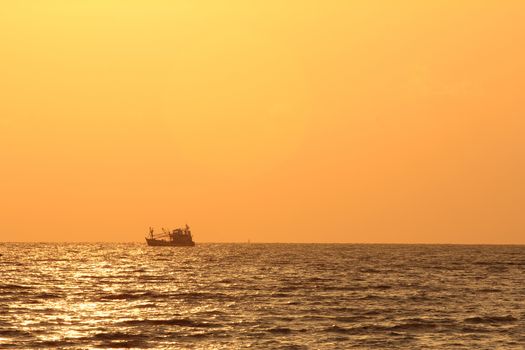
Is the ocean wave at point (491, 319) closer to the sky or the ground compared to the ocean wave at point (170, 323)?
closer to the ground

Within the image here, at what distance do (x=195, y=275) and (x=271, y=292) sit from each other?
3564 cm

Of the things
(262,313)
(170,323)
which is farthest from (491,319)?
(170,323)

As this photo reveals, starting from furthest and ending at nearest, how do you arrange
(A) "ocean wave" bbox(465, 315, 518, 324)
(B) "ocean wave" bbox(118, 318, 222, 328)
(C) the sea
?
1. (A) "ocean wave" bbox(465, 315, 518, 324)
2. (B) "ocean wave" bbox(118, 318, 222, 328)
3. (C) the sea

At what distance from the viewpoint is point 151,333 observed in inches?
2218

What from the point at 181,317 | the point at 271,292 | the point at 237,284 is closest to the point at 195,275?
the point at 237,284

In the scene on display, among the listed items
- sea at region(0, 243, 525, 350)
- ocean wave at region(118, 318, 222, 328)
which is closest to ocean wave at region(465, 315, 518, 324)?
sea at region(0, 243, 525, 350)

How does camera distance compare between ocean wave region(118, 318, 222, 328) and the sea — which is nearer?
the sea

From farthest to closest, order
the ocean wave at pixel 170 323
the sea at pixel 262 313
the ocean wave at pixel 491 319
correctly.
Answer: the ocean wave at pixel 491 319, the ocean wave at pixel 170 323, the sea at pixel 262 313

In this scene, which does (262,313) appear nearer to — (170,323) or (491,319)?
(170,323)

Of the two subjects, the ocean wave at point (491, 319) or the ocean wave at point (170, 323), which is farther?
the ocean wave at point (491, 319)

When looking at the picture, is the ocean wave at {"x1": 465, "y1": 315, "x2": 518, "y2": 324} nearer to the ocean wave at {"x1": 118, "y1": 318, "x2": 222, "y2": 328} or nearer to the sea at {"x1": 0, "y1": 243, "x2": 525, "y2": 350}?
the sea at {"x1": 0, "y1": 243, "x2": 525, "y2": 350}

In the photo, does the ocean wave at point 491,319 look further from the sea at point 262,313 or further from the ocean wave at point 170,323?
the ocean wave at point 170,323

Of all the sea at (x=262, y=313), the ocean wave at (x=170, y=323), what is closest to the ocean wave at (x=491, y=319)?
the sea at (x=262, y=313)

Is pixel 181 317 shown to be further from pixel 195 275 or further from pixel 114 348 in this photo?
pixel 195 275
